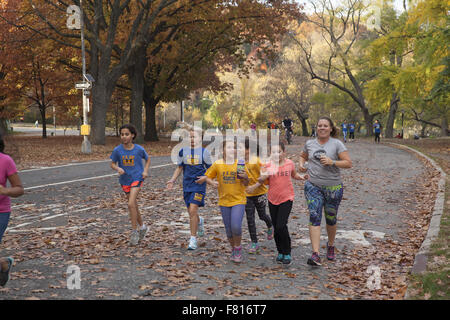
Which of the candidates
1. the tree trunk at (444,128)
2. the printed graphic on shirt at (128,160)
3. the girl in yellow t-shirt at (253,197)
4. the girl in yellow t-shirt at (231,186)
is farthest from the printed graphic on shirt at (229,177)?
the tree trunk at (444,128)

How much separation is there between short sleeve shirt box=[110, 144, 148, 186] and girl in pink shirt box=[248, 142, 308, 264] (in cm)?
198

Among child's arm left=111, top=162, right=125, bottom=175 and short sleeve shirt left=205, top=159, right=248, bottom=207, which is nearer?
short sleeve shirt left=205, top=159, right=248, bottom=207

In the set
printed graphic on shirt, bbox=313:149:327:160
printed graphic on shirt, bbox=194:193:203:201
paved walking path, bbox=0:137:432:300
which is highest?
printed graphic on shirt, bbox=313:149:327:160

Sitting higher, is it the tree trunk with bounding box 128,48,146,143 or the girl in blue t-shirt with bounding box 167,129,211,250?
the tree trunk with bounding box 128,48,146,143

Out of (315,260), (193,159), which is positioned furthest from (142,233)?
(315,260)

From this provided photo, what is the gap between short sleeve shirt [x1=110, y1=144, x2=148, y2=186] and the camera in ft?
24.4

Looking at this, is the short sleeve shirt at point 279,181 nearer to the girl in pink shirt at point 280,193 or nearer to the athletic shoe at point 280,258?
the girl in pink shirt at point 280,193

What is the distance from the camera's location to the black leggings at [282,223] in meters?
6.37

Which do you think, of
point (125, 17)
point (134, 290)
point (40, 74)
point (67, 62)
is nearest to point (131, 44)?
point (125, 17)

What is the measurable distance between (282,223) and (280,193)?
385mm

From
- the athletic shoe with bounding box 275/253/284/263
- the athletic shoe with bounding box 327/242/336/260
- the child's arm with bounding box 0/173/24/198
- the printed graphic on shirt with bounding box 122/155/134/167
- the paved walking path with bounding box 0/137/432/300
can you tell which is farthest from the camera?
the printed graphic on shirt with bounding box 122/155/134/167

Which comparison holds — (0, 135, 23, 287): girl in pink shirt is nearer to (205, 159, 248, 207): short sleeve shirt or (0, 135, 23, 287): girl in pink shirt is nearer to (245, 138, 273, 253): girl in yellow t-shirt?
(205, 159, 248, 207): short sleeve shirt

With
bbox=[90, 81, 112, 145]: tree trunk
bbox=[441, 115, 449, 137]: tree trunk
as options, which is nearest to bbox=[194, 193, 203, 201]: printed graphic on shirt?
bbox=[90, 81, 112, 145]: tree trunk
